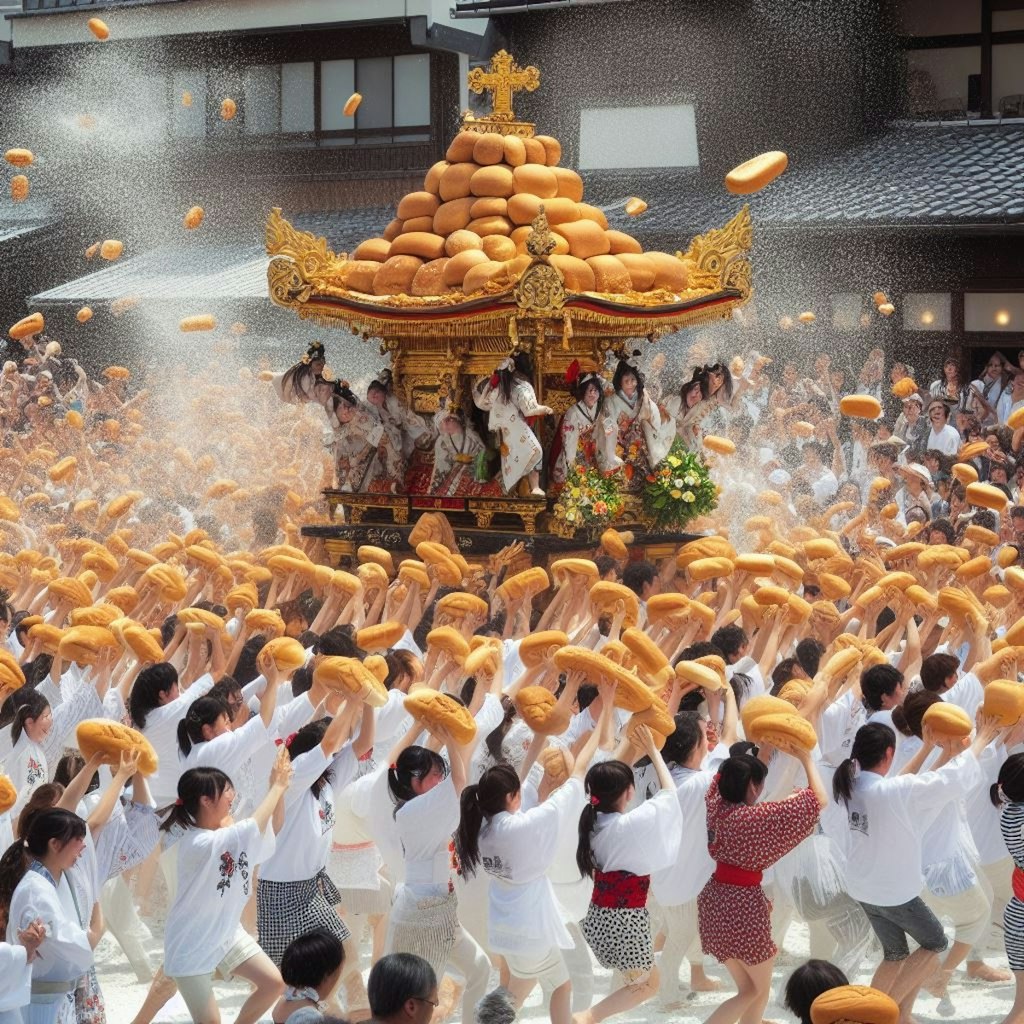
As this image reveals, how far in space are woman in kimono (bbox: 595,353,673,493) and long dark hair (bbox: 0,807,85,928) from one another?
21.4 feet

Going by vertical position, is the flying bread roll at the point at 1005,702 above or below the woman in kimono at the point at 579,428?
below

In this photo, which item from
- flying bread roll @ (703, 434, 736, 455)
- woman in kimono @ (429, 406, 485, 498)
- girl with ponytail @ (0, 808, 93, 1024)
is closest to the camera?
girl with ponytail @ (0, 808, 93, 1024)

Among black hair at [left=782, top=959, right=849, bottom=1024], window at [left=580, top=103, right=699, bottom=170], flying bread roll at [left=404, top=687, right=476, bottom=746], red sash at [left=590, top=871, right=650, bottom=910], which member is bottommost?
red sash at [left=590, top=871, right=650, bottom=910]

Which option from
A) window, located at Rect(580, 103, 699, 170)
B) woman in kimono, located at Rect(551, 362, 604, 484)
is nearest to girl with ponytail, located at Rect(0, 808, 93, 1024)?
woman in kimono, located at Rect(551, 362, 604, 484)

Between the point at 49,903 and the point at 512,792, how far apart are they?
55.3 inches

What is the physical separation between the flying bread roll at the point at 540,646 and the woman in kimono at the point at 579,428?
163 inches

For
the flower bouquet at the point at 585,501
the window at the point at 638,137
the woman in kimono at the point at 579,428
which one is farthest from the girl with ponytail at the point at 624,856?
the window at the point at 638,137

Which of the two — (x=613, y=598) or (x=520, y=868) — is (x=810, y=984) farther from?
(x=613, y=598)

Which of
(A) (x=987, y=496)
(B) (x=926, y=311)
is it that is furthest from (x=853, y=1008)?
(B) (x=926, y=311)

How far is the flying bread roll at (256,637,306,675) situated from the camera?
6.62 meters

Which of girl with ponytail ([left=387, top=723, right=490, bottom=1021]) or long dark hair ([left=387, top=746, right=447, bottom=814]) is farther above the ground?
long dark hair ([left=387, top=746, right=447, bottom=814])

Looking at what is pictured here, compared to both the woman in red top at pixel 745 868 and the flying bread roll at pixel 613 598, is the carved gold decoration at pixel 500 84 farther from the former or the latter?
the woman in red top at pixel 745 868

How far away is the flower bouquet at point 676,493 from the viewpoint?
36.9ft

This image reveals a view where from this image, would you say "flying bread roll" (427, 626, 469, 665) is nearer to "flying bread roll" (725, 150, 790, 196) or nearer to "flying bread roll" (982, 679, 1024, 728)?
"flying bread roll" (982, 679, 1024, 728)
